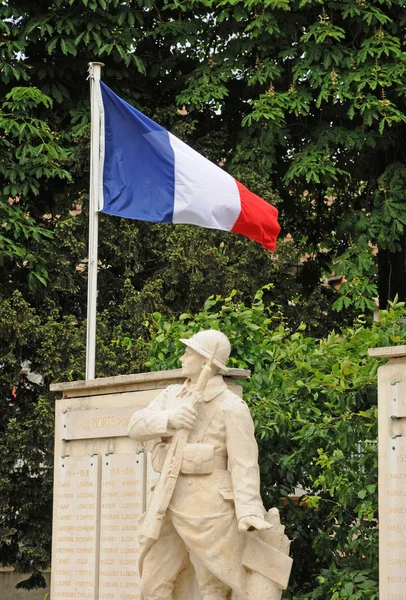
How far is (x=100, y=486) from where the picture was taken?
14391mm

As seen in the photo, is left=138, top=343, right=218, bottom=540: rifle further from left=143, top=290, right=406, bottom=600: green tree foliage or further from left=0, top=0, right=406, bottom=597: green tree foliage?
left=0, top=0, right=406, bottom=597: green tree foliage

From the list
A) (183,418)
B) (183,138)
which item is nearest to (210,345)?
(183,418)

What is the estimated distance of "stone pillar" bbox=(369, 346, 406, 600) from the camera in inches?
456

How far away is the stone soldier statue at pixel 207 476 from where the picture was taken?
11.4 m

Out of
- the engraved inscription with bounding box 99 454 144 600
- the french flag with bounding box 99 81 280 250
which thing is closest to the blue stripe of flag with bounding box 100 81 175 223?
the french flag with bounding box 99 81 280 250

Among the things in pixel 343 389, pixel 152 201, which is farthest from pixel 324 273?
pixel 343 389

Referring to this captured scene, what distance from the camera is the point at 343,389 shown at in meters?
14.0

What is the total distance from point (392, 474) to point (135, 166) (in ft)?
18.0

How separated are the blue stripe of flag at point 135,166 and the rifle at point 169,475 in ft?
15.2

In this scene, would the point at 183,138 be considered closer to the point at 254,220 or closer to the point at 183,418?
the point at 254,220

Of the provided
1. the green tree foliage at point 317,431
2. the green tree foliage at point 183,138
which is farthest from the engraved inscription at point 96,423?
the green tree foliage at point 183,138

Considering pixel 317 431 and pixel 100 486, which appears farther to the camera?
pixel 100 486

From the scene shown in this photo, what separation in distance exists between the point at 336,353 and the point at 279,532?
3.62m

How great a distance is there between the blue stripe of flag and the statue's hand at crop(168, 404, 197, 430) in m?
4.82
